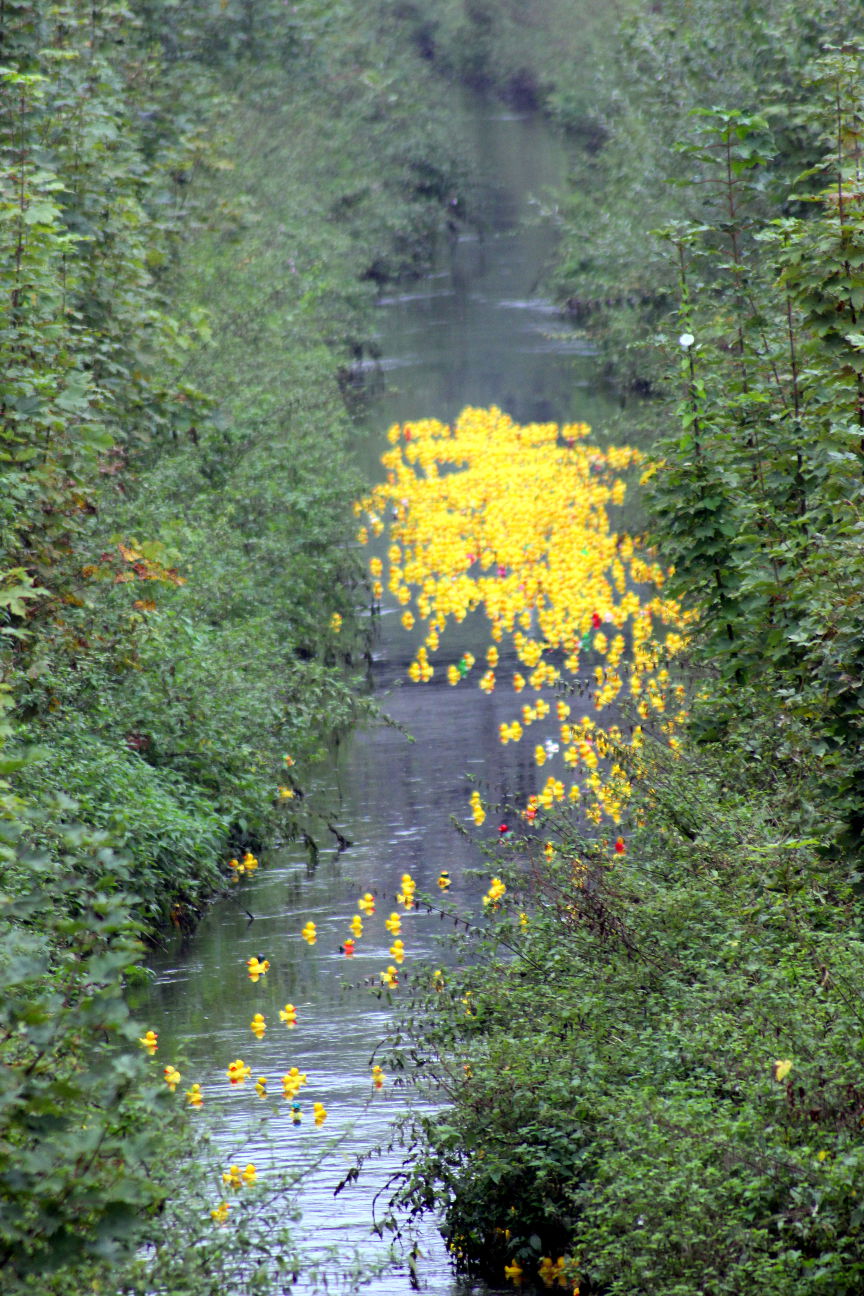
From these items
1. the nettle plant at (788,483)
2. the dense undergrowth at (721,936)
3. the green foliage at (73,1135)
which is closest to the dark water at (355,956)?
the dense undergrowth at (721,936)

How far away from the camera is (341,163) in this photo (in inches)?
1383

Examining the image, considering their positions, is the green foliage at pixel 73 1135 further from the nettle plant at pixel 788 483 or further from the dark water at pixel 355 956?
the nettle plant at pixel 788 483

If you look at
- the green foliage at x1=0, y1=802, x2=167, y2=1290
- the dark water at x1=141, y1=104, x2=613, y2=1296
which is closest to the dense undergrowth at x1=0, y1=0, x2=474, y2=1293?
the green foliage at x1=0, y1=802, x2=167, y2=1290

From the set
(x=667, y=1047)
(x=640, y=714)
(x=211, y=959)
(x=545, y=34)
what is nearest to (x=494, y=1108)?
(x=667, y=1047)

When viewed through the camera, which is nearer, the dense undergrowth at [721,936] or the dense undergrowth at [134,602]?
the dense undergrowth at [134,602]

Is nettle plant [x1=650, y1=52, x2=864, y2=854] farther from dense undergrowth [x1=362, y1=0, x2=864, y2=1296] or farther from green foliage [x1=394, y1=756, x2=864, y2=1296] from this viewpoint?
green foliage [x1=394, y1=756, x2=864, y2=1296]

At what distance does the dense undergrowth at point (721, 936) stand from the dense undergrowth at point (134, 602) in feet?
3.03

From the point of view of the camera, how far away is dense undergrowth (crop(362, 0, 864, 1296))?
5.32 meters

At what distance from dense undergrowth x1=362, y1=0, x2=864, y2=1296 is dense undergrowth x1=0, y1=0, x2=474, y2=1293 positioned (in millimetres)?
925

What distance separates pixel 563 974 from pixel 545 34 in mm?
54832

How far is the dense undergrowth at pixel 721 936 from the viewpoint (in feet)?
17.5

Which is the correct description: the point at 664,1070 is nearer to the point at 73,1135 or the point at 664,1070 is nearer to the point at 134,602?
the point at 73,1135

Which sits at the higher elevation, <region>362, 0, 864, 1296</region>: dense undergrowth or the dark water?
<region>362, 0, 864, 1296</region>: dense undergrowth

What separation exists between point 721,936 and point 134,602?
6232 millimetres
